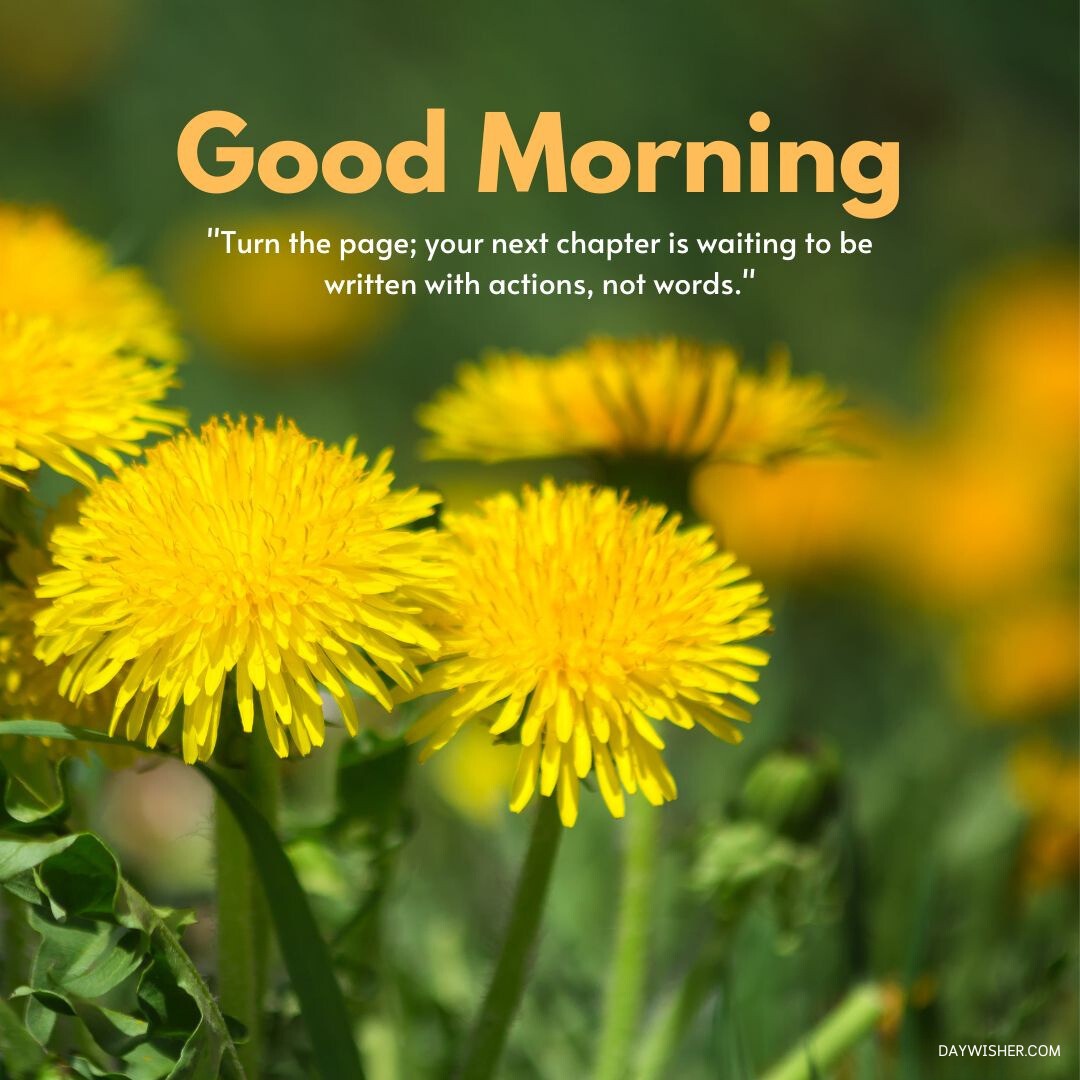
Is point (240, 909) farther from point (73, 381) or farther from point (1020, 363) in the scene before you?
point (1020, 363)

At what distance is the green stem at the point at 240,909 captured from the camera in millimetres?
646

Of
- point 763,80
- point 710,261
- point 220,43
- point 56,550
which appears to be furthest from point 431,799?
point 220,43

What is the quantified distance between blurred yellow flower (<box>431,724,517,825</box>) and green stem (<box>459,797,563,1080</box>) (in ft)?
1.98

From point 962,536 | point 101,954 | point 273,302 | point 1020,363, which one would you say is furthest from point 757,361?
point 101,954

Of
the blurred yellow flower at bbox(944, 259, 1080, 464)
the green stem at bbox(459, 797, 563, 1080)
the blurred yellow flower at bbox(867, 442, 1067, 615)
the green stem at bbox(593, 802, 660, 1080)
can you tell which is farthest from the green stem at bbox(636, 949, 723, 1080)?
the blurred yellow flower at bbox(944, 259, 1080, 464)

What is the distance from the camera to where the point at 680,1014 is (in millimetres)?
890

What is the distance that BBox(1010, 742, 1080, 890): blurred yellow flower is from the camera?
3.74ft

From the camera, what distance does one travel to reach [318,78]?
8.68ft

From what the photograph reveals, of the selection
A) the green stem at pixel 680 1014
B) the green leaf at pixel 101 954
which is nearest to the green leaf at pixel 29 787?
the green leaf at pixel 101 954

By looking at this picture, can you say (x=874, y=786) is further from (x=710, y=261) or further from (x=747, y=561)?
(x=710, y=261)

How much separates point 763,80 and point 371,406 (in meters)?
0.85

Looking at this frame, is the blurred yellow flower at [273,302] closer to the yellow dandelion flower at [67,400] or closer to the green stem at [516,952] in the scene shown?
the yellow dandelion flower at [67,400]

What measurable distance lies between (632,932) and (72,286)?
479 millimetres

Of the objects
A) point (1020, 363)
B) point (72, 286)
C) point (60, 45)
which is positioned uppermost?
point (60, 45)
